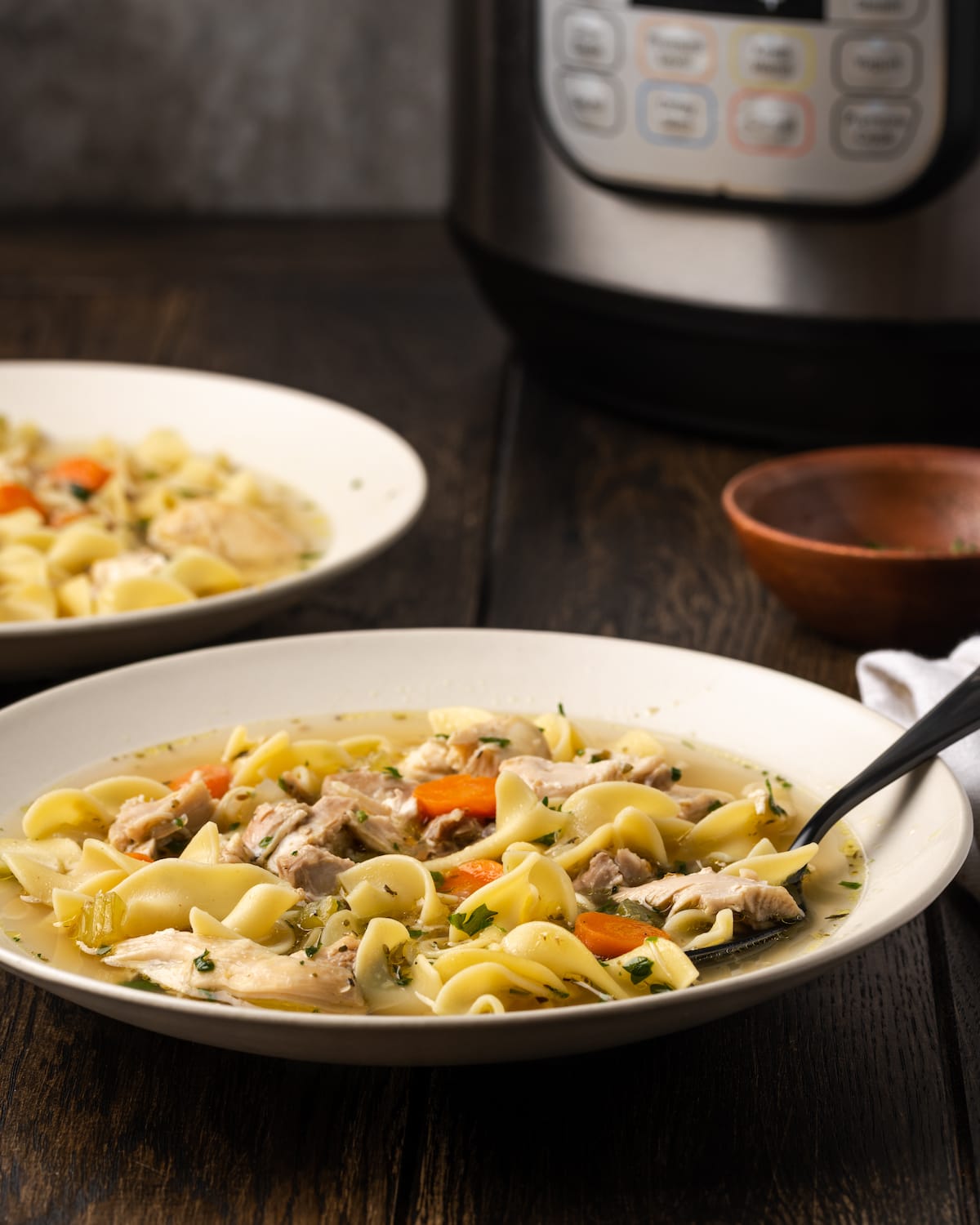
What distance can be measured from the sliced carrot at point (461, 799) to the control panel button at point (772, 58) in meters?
1.35

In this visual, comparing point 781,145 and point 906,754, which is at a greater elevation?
point 781,145

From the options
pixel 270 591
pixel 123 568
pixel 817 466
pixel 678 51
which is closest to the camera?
pixel 270 591

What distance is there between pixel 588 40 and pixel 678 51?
162 millimetres

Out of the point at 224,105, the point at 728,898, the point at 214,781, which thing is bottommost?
the point at 224,105

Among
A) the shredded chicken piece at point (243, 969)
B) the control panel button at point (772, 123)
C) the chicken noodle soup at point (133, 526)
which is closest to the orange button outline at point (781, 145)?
the control panel button at point (772, 123)

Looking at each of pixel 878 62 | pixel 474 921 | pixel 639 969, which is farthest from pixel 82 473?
pixel 639 969

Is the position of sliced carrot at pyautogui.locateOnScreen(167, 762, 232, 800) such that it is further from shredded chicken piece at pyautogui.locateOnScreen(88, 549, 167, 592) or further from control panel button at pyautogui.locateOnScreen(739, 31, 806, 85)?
control panel button at pyautogui.locateOnScreen(739, 31, 806, 85)

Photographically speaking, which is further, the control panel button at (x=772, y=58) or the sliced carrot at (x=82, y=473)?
the sliced carrot at (x=82, y=473)

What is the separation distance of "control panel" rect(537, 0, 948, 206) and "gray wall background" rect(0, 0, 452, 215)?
231 cm

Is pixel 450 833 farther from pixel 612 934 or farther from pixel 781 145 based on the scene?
pixel 781 145

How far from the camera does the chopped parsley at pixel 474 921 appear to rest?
4.21ft

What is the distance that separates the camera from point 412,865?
1393 millimetres

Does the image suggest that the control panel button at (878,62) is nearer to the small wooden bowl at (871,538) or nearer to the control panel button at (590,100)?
the control panel button at (590,100)

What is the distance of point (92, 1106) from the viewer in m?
1.20
